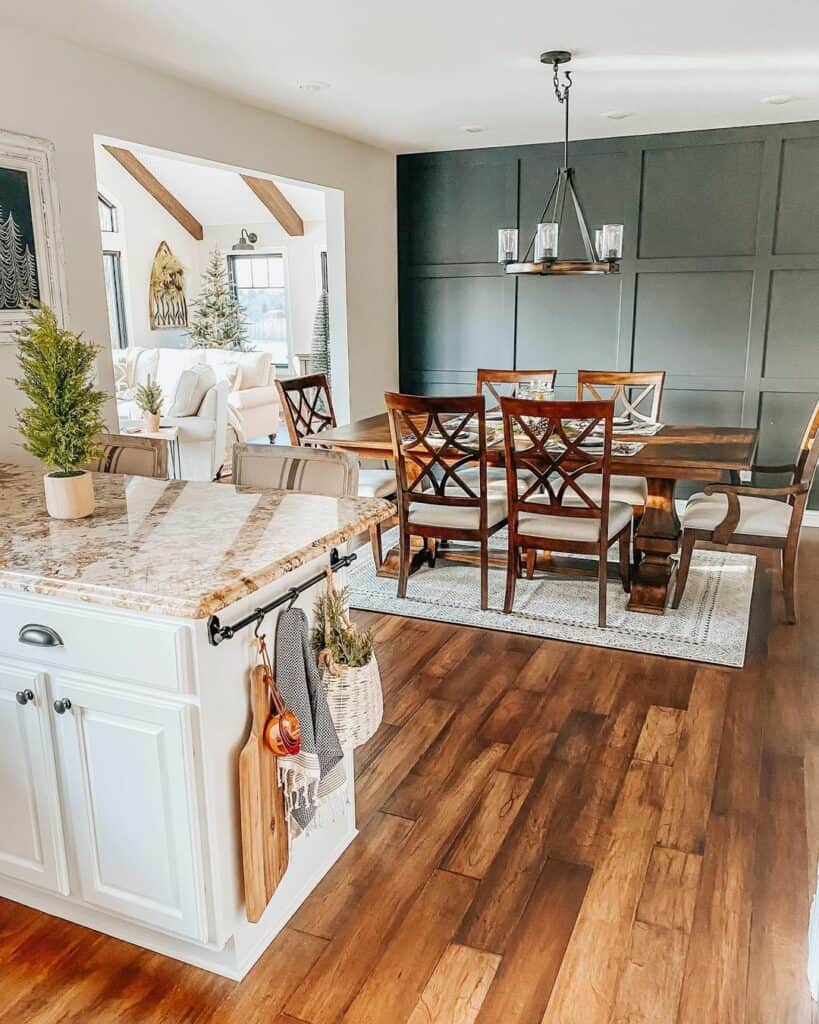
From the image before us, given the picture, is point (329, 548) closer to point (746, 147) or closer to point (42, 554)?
point (42, 554)

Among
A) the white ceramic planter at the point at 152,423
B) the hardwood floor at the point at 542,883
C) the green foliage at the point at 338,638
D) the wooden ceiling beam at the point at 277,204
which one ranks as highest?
→ the wooden ceiling beam at the point at 277,204

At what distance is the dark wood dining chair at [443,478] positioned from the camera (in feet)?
13.0

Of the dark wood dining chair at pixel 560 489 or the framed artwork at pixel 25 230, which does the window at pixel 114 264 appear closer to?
the framed artwork at pixel 25 230

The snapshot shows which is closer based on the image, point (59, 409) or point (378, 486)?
point (59, 409)

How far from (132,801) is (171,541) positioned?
58 cm

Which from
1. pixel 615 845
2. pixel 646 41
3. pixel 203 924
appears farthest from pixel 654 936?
pixel 646 41

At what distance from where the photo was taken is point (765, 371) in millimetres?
5633

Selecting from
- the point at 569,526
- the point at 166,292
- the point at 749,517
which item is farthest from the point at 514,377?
the point at 166,292

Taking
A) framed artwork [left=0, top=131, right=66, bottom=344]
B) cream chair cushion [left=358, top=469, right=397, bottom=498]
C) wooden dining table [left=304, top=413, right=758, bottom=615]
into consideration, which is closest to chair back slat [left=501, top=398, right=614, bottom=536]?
wooden dining table [left=304, top=413, right=758, bottom=615]

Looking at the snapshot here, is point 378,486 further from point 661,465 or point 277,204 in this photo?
point 277,204

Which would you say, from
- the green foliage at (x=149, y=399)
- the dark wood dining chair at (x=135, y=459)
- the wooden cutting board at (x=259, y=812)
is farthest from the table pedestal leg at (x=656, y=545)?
the green foliage at (x=149, y=399)

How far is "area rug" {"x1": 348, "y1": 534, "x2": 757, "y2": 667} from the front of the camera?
3766 mm

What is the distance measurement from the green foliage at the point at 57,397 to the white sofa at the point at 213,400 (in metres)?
4.90

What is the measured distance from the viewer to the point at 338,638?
6.68 feet
